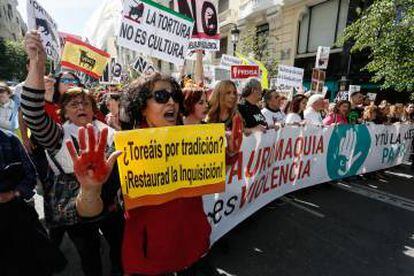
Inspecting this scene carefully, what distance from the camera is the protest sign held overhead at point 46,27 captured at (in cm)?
465

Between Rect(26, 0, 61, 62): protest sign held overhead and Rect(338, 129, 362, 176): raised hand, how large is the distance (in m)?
5.24

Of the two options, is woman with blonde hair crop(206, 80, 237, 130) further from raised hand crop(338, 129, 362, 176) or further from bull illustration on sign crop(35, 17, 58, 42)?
bull illustration on sign crop(35, 17, 58, 42)

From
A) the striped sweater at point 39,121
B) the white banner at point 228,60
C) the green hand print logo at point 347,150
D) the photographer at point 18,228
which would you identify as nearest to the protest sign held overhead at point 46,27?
the striped sweater at point 39,121

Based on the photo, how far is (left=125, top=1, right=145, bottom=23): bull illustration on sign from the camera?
4285 mm

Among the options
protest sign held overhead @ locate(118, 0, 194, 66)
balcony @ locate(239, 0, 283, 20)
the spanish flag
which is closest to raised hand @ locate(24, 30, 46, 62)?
protest sign held overhead @ locate(118, 0, 194, 66)

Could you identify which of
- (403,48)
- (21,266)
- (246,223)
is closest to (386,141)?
(403,48)

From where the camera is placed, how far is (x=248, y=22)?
20.0 meters

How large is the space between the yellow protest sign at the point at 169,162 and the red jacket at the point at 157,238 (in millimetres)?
63

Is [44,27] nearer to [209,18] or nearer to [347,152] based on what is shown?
[209,18]

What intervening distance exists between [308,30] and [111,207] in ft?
51.9

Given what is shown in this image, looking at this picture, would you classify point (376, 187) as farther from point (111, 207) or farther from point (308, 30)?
point (308, 30)

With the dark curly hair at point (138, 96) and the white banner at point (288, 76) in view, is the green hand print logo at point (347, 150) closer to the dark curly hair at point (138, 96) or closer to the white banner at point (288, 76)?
the white banner at point (288, 76)

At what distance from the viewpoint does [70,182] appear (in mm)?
2178

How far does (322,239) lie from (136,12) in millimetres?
3796
